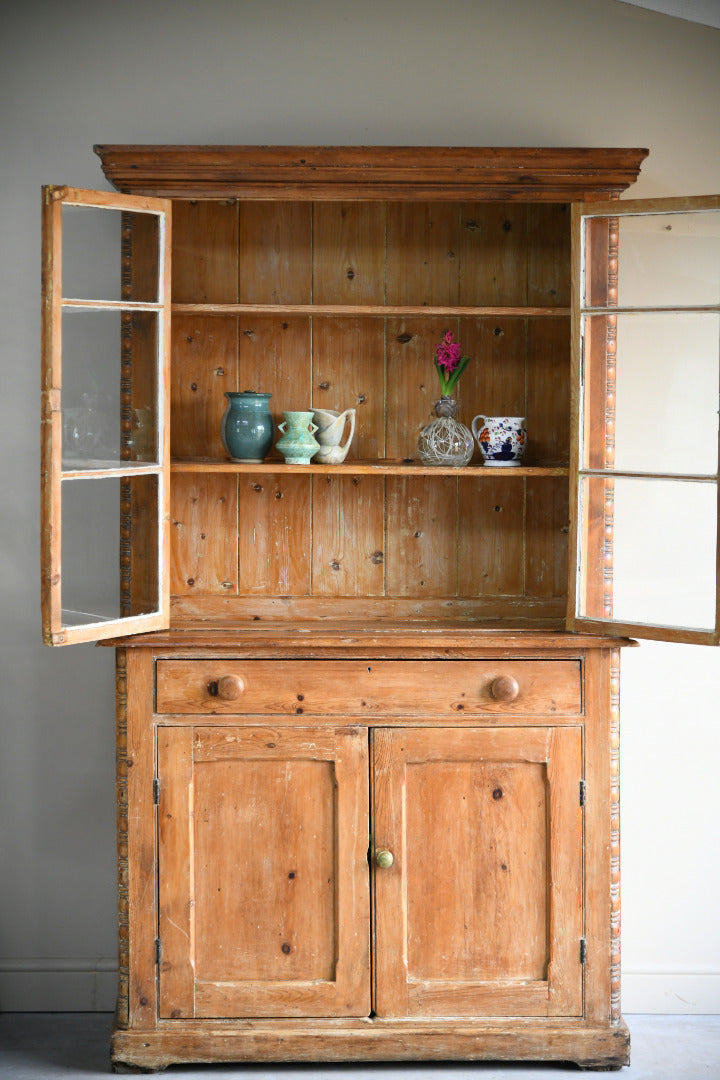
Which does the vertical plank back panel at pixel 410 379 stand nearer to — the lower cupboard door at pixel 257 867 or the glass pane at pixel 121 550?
the glass pane at pixel 121 550

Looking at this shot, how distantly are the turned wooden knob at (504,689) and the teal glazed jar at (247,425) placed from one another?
2.81 feet

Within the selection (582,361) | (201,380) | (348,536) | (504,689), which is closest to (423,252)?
(582,361)

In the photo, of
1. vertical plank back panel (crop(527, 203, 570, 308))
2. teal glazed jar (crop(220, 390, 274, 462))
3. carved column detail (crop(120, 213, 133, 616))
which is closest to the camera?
carved column detail (crop(120, 213, 133, 616))

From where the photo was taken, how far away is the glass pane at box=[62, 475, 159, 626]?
257 centimetres

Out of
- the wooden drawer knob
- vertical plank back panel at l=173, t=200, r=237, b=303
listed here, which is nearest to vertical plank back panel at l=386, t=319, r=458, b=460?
vertical plank back panel at l=173, t=200, r=237, b=303

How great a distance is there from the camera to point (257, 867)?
263cm

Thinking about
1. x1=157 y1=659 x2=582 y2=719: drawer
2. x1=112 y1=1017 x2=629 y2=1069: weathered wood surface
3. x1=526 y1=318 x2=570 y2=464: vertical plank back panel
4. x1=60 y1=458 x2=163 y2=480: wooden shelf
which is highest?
x1=526 y1=318 x2=570 y2=464: vertical plank back panel

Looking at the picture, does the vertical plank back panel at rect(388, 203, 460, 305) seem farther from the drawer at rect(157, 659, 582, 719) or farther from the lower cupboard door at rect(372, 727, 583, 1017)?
the lower cupboard door at rect(372, 727, 583, 1017)

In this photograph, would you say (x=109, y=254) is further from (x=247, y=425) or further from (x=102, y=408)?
(x=247, y=425)

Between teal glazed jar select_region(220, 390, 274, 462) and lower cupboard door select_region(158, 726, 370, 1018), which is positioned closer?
lower cupboard door select_region(158, 726, 370, 1018)

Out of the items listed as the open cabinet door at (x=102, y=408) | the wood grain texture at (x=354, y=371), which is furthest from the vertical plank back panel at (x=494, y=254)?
the open cabinet door at (x=102, y=408)

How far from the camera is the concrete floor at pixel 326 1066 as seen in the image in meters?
2.66

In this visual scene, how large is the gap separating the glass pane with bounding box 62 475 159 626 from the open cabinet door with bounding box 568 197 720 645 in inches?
42.0

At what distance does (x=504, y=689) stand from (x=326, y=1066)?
42.7 inches
